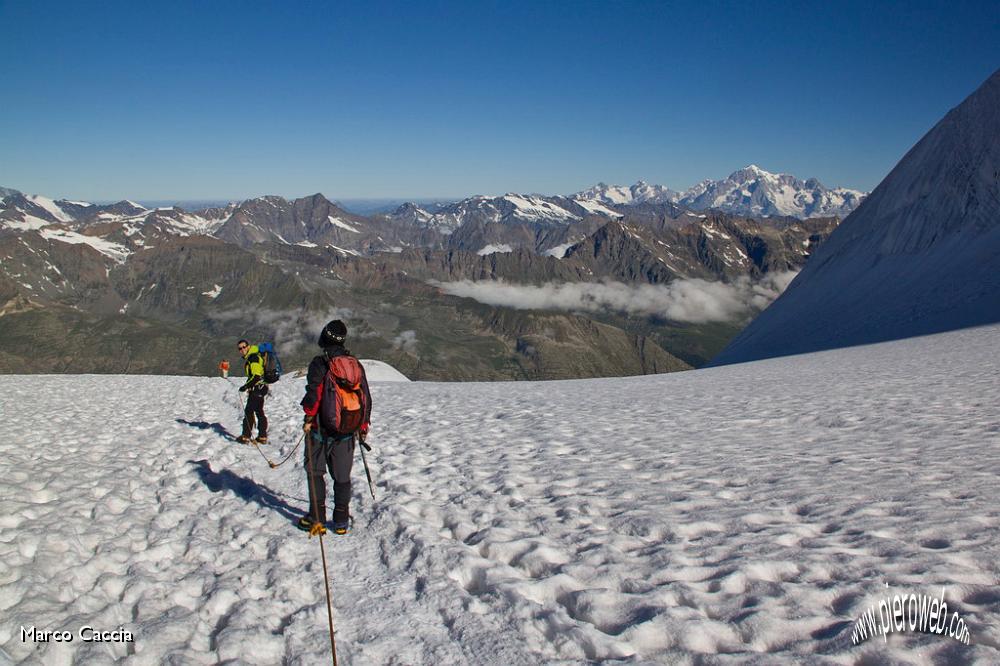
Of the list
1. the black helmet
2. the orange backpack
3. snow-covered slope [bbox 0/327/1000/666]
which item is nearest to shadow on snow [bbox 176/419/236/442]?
snow-covered slope [bbox 0/327/1000/666]

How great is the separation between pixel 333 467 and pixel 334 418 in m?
0.90

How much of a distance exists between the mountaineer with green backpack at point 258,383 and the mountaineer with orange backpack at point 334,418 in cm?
631

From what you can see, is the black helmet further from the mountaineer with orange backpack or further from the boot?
the boot

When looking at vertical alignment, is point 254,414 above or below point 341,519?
above

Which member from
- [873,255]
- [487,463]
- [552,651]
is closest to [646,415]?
[487,463]

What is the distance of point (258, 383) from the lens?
14570 mm

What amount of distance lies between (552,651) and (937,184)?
78.4 meters

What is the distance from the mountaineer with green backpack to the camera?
14258 mm

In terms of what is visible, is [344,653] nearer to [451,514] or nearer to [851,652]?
[451,514]

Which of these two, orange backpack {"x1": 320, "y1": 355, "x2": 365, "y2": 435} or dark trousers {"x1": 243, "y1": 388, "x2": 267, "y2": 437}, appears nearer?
orange backpack {"x1": 320, "y1": 355, "x2": 365, "y2": 435}

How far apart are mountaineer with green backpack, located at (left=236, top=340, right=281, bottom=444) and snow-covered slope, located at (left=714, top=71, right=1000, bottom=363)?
1524 inches

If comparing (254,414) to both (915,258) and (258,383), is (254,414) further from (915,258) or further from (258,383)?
(915,258)

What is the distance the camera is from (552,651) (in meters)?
5.07

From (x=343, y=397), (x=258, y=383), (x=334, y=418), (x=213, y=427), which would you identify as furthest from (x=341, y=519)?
(x=213, y=427)
